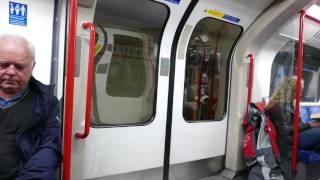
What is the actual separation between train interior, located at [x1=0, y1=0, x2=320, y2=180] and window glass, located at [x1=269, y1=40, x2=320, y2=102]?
0.05 metres

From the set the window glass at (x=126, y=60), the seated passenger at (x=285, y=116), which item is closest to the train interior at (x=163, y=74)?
the window glass at (x=126, y=60)

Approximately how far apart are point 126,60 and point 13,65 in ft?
4.44

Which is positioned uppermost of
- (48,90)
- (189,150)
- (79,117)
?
(48,90)

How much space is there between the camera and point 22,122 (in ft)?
5.75

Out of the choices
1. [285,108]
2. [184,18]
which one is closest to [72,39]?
[184,18]

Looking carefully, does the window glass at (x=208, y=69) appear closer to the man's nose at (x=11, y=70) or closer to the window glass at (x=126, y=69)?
the window glass at (x=126, y=69)

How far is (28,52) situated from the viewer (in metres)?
1.77

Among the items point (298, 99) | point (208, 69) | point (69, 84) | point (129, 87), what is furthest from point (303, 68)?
point (69, 84)

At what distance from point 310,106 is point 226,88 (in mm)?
2661

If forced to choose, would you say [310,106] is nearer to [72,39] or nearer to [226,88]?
[226,88]

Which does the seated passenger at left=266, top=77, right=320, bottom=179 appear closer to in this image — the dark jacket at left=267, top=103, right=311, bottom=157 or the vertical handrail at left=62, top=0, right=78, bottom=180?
the dark jacket at left=267, top=103, right=311, bottom=157

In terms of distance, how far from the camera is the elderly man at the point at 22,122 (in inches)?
66.7

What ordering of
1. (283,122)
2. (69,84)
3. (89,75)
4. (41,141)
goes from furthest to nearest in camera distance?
(283,122)
(89,75)
(69,84)
(41,141)

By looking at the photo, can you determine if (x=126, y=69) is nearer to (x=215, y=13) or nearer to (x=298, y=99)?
(x=215, y=13)
